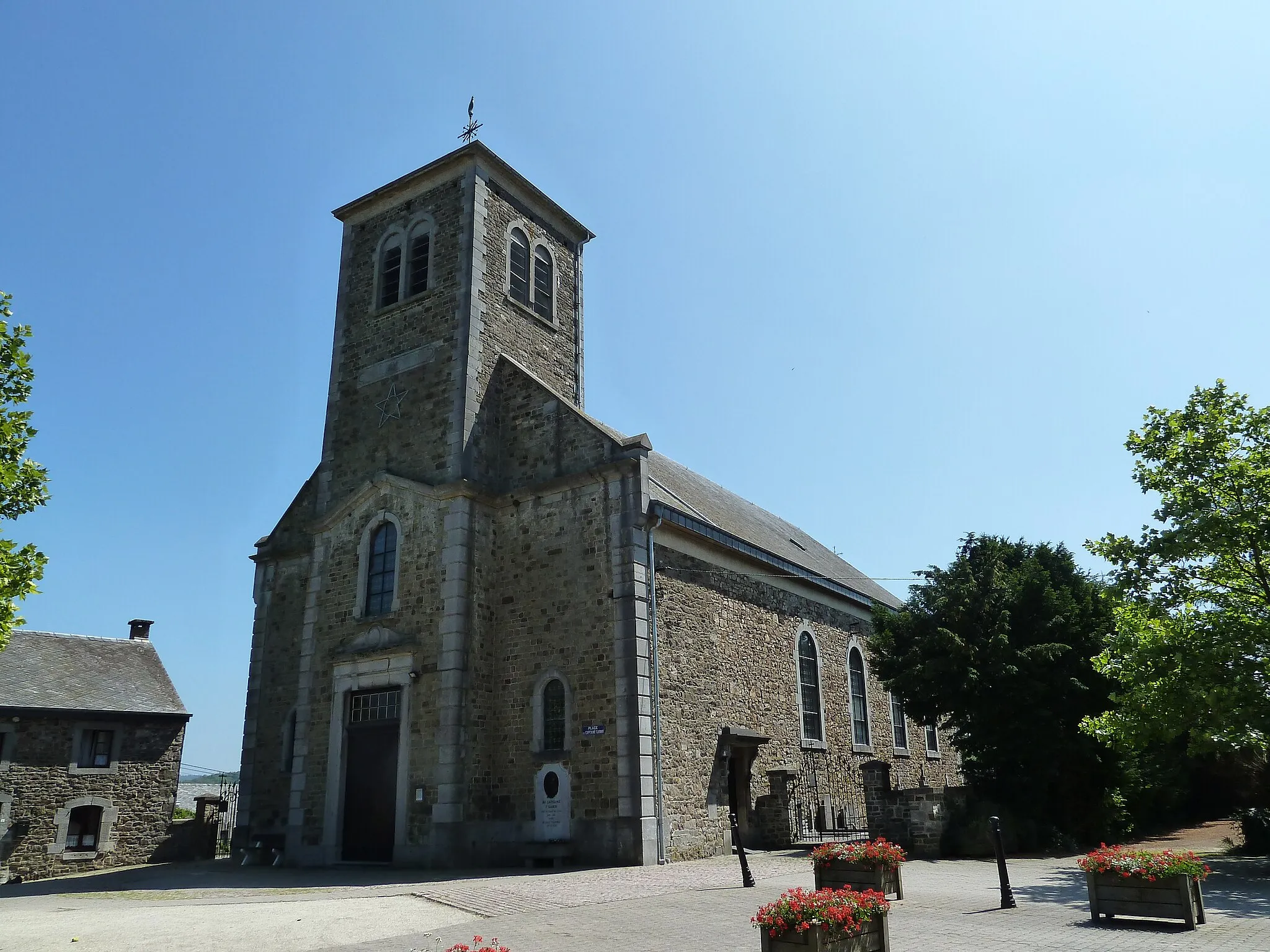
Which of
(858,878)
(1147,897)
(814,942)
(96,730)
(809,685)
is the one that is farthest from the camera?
(96,730)

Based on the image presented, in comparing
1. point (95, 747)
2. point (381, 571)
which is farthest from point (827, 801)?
point (95, 747)

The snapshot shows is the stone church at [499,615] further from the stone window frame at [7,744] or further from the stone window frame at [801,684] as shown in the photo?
the stone window frame at [7,744]

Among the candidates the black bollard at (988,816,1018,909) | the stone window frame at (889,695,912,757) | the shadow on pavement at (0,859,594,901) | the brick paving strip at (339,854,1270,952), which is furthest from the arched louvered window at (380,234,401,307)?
the stone window frame at (889,695,912,757)

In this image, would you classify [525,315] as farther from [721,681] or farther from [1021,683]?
[1021,683]

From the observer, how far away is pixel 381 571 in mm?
19625

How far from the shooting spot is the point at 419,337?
68.9ft

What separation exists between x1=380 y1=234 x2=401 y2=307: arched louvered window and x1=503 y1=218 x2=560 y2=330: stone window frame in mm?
2632

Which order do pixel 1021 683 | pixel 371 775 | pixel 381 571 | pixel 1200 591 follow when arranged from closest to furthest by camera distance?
pixel 1200 591, pixel 371 775, pixel 1021 683, pixel 381 571

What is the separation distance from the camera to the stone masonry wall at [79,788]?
23766 mm

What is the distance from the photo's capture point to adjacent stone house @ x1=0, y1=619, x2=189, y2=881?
942 inches

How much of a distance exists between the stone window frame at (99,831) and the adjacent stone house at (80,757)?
0.02m

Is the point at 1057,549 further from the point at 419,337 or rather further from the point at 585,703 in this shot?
the point at 419,337

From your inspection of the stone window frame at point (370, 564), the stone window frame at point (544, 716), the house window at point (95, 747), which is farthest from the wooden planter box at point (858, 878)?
the house window at point (95, 747)

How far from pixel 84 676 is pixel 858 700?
890 inches
